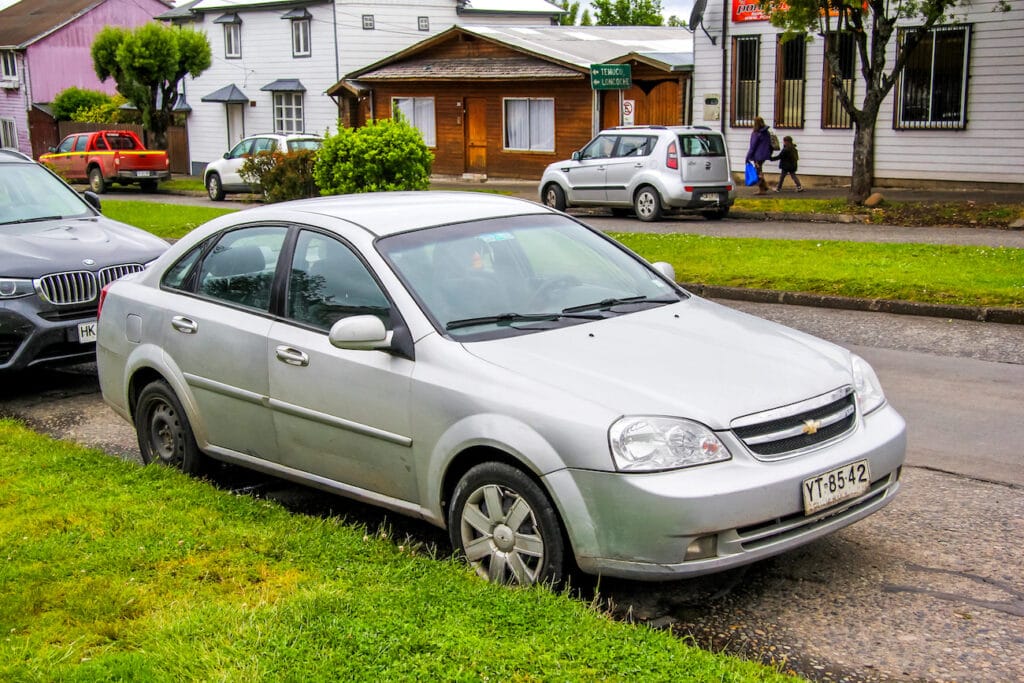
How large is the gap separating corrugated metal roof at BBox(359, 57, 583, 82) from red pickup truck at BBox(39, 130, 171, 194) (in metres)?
7.34

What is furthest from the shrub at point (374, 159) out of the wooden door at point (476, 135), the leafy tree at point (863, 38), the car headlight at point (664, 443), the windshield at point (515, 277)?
the wooden door at point (476, 135)

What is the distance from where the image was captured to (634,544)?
4.27 metres

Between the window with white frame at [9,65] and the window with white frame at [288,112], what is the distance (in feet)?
64.9

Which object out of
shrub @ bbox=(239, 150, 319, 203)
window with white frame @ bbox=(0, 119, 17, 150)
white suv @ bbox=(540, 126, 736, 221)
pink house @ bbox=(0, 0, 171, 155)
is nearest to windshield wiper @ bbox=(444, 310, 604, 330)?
white suv @ bbox=(540, 126, 736, 221)

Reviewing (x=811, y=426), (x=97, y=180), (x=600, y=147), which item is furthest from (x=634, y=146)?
(x=97, y=180)

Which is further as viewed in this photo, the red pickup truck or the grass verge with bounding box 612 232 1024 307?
the red pickup truck

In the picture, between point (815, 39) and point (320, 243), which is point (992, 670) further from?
point (815, 39)

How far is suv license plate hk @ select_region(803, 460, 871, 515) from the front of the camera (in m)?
4.43

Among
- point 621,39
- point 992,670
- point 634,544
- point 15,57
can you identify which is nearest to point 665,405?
point 634,544

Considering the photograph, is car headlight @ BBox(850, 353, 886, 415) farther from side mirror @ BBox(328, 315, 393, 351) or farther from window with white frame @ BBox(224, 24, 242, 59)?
window with white frame @ BBox(224, 24, 242, 59)

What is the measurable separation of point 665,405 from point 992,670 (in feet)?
4.79

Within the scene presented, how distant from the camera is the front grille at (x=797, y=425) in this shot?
4383mm

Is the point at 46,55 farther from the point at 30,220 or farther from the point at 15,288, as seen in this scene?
the point at 15,288

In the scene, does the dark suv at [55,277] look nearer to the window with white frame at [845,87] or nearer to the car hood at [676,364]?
the car hood at [676,364]
